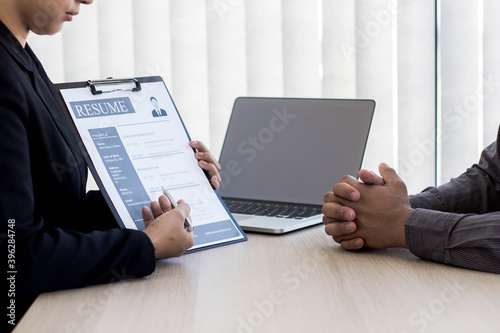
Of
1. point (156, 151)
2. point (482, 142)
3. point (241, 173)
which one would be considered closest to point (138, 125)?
point (156, 151)

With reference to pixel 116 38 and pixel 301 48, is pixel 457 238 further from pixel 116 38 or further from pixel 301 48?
pixel 116 38

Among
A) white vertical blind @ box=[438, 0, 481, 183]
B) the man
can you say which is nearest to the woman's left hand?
the man

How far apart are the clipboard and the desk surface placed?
0.36 ft

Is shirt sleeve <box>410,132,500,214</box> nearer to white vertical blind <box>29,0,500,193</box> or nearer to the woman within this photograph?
the woman

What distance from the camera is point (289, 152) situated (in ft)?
4.70

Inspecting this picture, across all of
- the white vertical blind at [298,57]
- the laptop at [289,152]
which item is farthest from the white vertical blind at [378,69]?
the laptop at [289,152]

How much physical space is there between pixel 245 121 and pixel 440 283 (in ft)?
2.53

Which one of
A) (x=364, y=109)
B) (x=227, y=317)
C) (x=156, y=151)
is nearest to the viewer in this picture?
(x=227, y=317)

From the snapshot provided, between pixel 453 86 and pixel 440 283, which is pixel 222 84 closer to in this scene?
pixel 453 86

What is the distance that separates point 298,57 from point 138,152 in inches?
42.6

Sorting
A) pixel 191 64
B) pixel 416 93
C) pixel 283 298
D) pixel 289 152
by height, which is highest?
pixel 191 64

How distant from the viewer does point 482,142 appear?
2.00 meters

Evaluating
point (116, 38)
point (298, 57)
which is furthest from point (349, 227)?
point (116, 38)

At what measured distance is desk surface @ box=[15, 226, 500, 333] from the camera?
0.71 meters
